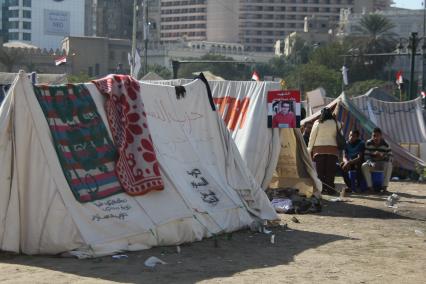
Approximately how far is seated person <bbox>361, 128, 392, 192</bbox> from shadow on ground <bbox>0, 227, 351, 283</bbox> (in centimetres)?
681

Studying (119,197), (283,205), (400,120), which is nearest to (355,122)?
(400,120)

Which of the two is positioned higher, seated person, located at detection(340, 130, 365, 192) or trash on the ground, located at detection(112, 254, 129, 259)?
seated person, located at detection(340, 130, 365, 192)

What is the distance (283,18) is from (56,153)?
582ft

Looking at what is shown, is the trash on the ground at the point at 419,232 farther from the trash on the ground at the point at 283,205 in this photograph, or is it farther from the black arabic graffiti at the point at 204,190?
the black arabic graffiti at the point at 204,190

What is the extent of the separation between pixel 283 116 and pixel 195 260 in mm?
5822

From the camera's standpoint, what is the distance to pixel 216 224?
1020cm

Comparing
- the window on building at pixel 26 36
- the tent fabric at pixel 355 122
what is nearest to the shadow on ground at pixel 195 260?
the tent fabric at pixel 355 122

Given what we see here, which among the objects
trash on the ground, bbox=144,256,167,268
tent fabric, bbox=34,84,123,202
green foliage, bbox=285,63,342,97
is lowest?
trash on the ground, bbox=144,256,167,268

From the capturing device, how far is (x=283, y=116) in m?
14.1

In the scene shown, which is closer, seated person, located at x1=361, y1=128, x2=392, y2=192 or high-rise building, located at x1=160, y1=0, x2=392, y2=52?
seated person, located at x1=361, y1=128, x2=392, y2=192

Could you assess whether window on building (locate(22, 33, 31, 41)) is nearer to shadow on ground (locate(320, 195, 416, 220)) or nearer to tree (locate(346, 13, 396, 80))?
tree (locate(346, 13, 396, 80))

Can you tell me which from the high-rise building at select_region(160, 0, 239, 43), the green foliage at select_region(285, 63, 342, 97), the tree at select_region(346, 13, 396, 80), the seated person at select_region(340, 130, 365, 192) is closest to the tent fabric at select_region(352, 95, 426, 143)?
the seated person at select_region(340, 130, 365, 192)

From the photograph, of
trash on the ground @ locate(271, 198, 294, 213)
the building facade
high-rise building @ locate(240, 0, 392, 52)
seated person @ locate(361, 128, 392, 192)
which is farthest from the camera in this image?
high-rise building @ locate(240, 0, 392, 52)

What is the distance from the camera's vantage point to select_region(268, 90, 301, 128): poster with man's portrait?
1396 centimetres
